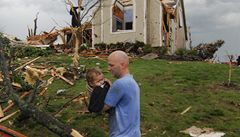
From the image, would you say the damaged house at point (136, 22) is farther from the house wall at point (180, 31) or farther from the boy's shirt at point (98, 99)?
the boy's shirt at point (98, 99)

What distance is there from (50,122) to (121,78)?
5.45ft

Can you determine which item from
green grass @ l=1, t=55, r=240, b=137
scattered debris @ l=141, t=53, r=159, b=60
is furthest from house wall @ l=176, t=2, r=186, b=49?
green grass @ l=1, t=55, r=240, b=137

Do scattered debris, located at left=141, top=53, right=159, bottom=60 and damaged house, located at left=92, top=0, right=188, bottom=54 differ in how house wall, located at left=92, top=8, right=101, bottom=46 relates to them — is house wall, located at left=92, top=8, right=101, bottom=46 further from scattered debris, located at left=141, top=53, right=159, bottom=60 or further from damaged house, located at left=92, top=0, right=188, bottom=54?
scattered debris, located at left=141, top=53, right=159, bottom=60

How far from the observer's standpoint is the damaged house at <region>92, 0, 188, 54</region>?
2358cm

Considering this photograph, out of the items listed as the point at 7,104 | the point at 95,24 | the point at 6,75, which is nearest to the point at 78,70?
the point at 7,104

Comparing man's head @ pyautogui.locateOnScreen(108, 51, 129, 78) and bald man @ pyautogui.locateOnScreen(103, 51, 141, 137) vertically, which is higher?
man's head @ pyautogui.locateOnScreen(108, 51, 129, 78)

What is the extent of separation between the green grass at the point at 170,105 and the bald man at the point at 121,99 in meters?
3.29

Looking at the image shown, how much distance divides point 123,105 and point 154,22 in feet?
63.9

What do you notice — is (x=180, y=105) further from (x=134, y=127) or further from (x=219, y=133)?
(x=134, y=127)

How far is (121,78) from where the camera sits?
4691 millimetres

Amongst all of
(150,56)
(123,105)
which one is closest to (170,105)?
(123,105)

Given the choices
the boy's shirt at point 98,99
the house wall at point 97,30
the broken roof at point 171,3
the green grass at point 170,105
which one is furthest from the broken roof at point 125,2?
the boy's shirt at point 98,99

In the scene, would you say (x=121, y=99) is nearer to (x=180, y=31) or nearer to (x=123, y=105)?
(x=123, y=105)

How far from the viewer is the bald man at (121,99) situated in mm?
4664
